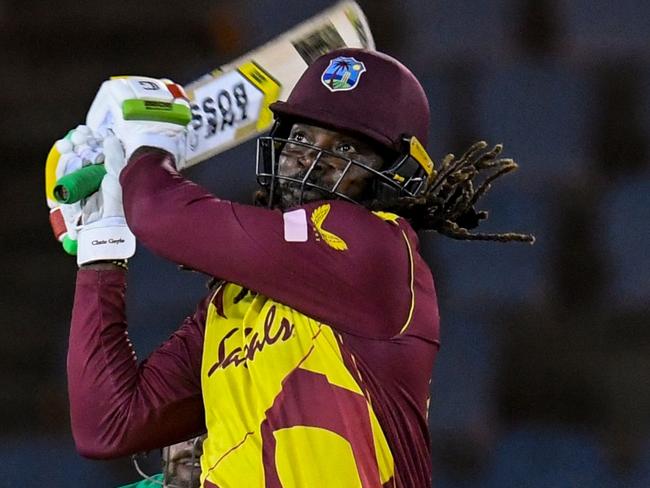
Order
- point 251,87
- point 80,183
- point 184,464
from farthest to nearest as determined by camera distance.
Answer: point 184,464, point 251,87, point 80,183

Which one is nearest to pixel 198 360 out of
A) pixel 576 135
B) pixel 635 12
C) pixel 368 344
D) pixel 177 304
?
pixel 368 344

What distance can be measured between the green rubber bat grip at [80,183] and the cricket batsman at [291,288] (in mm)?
17

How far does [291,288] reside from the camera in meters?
1.64

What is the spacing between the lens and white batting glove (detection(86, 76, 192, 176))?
1.73 meters

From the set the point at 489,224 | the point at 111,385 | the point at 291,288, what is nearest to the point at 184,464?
the point at 111,385

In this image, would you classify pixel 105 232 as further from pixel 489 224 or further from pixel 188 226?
pixel 489 224

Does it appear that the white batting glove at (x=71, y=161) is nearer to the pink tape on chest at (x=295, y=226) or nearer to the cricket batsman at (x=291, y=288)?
the cricket batsman at (x=291, y=288)

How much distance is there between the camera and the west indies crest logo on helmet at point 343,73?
1832 millimetres

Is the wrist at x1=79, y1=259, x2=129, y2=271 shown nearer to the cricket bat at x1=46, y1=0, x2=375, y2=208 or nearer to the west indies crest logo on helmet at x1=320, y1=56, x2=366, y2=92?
the cricket bat at x1=46, y1=0, x2=375, y2=208

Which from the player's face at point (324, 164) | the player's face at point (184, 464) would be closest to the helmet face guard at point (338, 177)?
the player's face at point (324, 164)

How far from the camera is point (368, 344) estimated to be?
1667 mm

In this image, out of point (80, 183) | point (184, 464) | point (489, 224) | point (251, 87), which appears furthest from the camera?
point (489, 224)

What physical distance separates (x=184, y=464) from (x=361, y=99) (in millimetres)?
821

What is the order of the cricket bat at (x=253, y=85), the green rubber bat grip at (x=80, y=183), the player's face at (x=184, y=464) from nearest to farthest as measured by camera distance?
1. the green rubber bat grip at (x=80, y=183)
2. the cricket bat at (x=253, y=85)
3. the player's face at (x=184, y=464)
